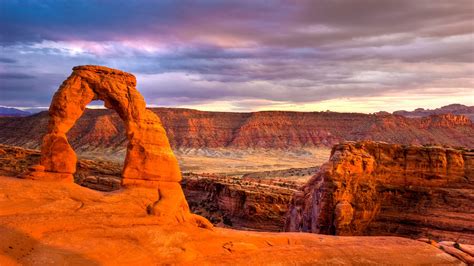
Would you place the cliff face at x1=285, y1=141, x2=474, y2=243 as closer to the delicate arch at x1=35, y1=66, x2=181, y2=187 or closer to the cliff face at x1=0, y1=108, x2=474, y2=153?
the delicate arch at x1=35, y1=66, x2=181, y2=187

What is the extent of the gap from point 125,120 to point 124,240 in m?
5.97

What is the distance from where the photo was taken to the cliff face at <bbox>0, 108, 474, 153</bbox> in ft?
428

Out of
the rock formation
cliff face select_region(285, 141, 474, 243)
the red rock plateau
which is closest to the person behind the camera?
the rock formation

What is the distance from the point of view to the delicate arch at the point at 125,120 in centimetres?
1753

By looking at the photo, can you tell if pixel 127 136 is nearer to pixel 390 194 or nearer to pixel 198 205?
pixel 390 194

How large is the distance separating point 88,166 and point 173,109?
10358cm

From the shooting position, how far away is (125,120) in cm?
1852

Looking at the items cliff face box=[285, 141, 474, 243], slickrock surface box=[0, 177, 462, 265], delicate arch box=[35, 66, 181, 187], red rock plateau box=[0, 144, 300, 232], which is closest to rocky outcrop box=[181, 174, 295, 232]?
red rock plateau box=[0, 144, 300, 232]

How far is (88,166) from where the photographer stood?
153 ft

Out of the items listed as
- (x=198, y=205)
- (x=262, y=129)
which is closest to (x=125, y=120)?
(x=198, y=205)

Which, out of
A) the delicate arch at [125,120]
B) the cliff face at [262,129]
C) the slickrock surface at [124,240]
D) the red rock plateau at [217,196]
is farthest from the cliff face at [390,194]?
the cliff face at [262,129]

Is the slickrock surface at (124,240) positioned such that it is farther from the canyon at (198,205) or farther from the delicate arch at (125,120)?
the delicate arch at (125,120)

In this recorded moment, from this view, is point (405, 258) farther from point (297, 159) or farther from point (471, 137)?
point (471, 137)

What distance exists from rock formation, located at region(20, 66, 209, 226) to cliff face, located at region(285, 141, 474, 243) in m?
9.67
